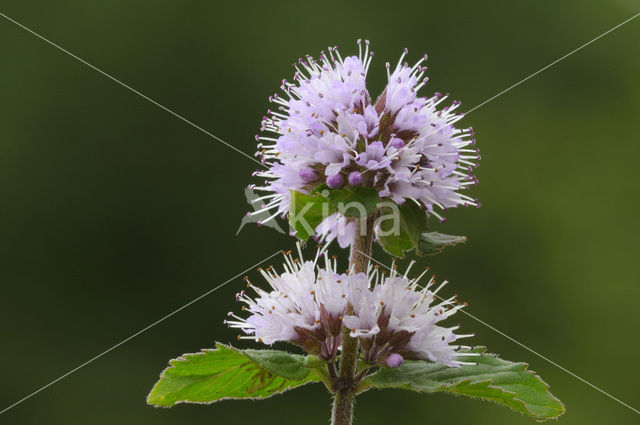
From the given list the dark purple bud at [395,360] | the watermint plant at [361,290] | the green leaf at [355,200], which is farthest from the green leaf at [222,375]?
the green leaf at [355,200]

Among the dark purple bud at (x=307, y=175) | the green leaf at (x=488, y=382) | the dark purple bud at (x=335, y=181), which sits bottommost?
the green leaf at (x=488, y=382)

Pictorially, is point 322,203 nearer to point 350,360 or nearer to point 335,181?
point 335,181

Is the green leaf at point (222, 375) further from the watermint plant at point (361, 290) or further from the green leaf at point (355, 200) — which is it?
the green leaf at point (355, 200)

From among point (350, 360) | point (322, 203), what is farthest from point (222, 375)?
point (322, 203)

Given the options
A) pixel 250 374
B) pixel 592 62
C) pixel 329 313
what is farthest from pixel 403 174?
pixel 592 62

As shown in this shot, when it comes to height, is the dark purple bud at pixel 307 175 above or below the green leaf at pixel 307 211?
above

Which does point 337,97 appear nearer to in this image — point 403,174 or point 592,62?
point 403,174

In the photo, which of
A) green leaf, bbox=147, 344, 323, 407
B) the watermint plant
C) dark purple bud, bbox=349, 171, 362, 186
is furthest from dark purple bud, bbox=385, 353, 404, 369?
dark purple bud, bbox=349, 171, 362, 186

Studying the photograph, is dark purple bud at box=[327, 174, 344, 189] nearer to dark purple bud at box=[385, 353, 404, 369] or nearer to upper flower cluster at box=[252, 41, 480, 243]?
upper flower cluster at box=[252, 41, 480, 243]
